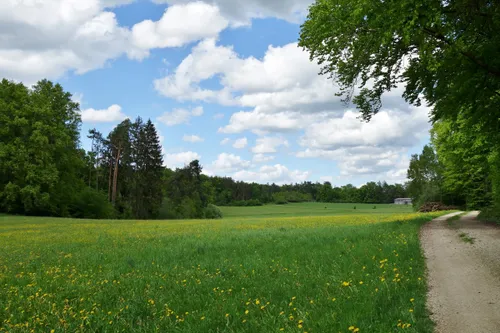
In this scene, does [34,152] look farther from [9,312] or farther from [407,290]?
[407,290]

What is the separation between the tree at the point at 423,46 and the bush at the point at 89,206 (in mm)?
51519

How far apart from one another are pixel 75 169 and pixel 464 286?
59041 millimetres

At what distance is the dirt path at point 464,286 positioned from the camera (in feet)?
18.4

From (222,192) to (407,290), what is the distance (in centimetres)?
14128

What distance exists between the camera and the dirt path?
18.4ft

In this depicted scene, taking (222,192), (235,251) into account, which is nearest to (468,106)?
(235,251)

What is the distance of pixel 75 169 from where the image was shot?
5778 centimetres

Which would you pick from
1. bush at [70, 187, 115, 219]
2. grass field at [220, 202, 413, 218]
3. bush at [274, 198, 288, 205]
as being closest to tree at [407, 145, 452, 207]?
grass field at [220, 202, 413, 218]

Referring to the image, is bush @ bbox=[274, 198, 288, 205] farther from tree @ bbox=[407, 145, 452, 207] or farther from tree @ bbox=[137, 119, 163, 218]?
tree @ bbox=[137, 119, 163, 218]

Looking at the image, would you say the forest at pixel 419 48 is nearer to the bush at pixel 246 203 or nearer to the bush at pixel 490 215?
the bush at pixel 490 215

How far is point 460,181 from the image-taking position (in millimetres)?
43875

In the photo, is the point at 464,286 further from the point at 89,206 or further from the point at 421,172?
the point at 421,172

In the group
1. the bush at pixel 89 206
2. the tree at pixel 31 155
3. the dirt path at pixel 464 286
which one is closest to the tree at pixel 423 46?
the dirt path at pixel 464 286

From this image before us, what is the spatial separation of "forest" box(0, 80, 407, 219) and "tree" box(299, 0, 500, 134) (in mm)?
43781
